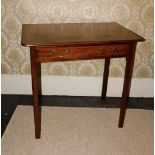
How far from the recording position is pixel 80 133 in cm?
186

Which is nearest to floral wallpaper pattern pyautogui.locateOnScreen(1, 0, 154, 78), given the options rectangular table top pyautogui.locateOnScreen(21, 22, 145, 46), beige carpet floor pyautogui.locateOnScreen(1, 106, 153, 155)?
rectangular table top pyautogui.locateOnScreen(21, 22, 145, 46)

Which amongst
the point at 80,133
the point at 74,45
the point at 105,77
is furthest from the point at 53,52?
the point at 105,77

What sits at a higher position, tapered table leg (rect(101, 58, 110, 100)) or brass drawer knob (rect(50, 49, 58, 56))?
brass drawer knob (rect(50, 49, 58, 56))

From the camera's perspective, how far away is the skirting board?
2391 millimetres

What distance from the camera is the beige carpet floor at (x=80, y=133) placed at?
1.68m

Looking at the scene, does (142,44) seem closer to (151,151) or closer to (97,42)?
(97,42)

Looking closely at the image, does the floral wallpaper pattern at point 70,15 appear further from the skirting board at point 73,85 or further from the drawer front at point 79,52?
the drawer front at point 79,52

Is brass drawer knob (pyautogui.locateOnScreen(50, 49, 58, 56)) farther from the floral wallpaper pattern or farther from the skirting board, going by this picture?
the skirting board

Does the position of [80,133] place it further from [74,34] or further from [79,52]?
[74,34]

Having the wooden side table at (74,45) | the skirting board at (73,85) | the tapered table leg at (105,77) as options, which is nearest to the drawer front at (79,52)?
the wooden side table at (74,45)

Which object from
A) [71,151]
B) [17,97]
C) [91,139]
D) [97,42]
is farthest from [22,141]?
[97,42]

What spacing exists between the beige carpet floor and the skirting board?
290mm

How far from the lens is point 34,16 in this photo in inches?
84.0

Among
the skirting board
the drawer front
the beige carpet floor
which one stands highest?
the drawer front
